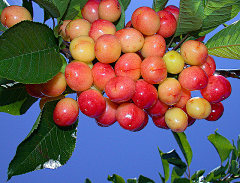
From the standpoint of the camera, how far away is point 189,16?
16.1 inches

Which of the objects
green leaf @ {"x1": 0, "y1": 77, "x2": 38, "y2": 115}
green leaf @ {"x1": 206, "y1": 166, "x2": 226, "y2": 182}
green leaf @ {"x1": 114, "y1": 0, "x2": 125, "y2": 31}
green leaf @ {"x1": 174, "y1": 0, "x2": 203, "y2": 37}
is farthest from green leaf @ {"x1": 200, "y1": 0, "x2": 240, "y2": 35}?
green leaf @ {"x1": 206, "y1": 166, "x2": 226, "y2": 182}

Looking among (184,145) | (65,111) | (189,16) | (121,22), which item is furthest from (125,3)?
(184,145)

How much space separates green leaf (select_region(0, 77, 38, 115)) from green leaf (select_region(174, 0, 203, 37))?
1.23ft

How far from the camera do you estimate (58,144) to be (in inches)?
18.6

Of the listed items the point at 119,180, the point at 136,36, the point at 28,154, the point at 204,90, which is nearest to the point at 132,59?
the point at 136,36

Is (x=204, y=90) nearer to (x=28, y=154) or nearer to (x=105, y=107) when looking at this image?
(x=105, y=107)

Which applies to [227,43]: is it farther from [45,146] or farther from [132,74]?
[45,146]

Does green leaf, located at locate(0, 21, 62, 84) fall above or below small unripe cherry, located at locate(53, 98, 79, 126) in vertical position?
above

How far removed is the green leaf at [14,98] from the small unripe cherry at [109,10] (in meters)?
0.25

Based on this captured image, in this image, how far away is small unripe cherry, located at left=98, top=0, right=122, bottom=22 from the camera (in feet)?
1.45

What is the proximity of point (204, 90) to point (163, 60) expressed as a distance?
115 millimetres

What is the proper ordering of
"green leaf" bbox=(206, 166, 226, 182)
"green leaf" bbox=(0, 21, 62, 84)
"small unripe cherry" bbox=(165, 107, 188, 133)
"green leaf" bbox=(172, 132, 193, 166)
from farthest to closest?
"green leaf" bbox=(206, 166, 226, 182) < "green leaf" bbox=(172, 132, 193, 166) < "small unripe cherry" bbox=(165, 107, 188, 133) < "green leaf" bbox=(0, 21, 62, 84)

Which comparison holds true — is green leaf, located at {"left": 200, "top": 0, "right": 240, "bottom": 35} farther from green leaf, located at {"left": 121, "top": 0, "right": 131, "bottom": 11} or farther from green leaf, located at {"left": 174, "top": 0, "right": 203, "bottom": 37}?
green leaf, located at {"left": 121, "top": 0, "right": 131, "bottom": 11}

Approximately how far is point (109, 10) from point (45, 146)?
31 cm
